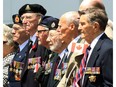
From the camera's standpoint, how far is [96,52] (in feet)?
15.0

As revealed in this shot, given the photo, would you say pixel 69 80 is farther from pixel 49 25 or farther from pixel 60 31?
pixel 49 25

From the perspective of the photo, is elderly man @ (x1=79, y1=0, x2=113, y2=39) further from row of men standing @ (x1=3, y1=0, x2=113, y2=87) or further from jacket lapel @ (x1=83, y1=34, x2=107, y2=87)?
jacket lapel @ (x1=83, y1=34, x2=107, y2=87)

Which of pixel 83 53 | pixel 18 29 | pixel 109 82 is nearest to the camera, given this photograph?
pixel 109 82

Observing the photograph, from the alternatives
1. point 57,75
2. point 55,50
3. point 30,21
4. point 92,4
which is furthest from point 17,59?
point 92,4

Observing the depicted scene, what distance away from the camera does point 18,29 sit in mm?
7293

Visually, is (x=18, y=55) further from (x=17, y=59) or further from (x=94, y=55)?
(x=94, y=55)

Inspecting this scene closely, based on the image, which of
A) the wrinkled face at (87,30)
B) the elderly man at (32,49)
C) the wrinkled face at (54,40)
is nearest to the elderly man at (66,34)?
the wrinkled face at (54,40)

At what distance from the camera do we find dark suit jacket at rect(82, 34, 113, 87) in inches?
173

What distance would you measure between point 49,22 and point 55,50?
29.9 inches

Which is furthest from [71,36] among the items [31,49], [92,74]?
[31,49]

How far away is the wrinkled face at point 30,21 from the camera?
6.65 m

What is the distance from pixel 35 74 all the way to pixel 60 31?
3.81 feet

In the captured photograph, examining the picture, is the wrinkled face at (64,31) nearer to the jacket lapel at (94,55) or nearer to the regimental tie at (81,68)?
the regimental tie at (81,68)

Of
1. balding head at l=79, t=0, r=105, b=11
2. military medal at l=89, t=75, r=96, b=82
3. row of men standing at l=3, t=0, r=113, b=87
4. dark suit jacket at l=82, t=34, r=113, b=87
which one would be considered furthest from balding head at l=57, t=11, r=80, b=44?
military medal at l=89, t=75, r=96, b=82
